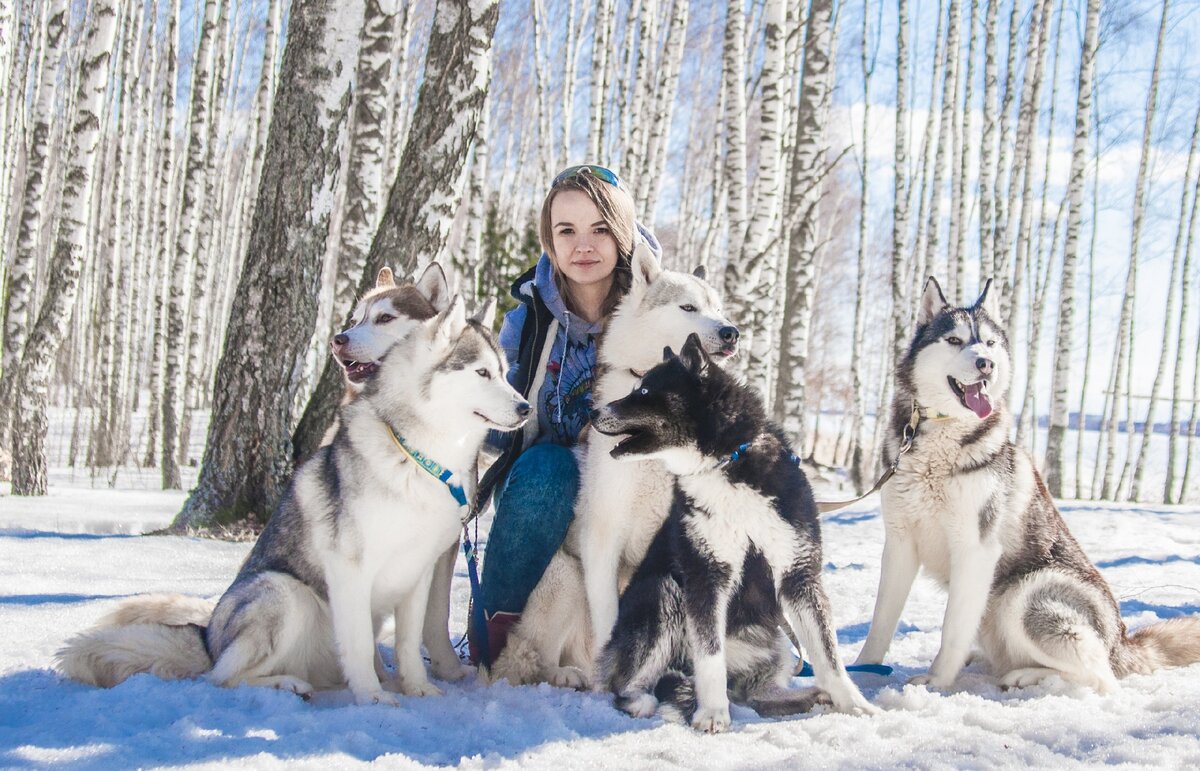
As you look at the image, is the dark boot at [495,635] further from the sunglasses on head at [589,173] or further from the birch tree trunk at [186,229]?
the birch tree trunk at [186,229]

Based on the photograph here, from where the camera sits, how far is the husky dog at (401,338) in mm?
3053

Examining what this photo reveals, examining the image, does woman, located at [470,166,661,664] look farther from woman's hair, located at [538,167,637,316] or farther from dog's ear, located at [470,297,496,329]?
dog's ear, located at [470,297,496,329]

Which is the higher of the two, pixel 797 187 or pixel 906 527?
pixel 797 187

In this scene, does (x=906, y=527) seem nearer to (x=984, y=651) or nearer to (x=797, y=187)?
(x=984, y=651)

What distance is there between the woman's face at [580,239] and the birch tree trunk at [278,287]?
2668 millimetres

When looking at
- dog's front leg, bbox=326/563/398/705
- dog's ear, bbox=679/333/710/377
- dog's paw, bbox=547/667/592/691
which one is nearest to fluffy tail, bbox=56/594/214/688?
dog's front leg, bbox=326/563/398/705

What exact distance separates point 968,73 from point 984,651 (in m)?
12.5

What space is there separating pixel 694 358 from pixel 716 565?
73 cm

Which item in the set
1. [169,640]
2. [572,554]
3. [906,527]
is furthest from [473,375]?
[906,527]

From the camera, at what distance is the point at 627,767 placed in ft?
6.70

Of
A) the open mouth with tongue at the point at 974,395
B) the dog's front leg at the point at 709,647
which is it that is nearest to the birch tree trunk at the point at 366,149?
the open mouth with tongue at the point at 974,395

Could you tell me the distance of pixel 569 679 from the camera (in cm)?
291

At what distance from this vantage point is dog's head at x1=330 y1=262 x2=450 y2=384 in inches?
144

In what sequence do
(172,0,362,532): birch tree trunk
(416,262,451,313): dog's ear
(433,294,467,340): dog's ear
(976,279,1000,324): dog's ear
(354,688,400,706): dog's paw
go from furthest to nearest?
(172,0,362,532): birch tree trunk → (416,262,451,313): dog's ear → (976,279,1000,324): dog's ear → (433,294,467,340): dog's ear → (354,688,400,706): dog's paw
